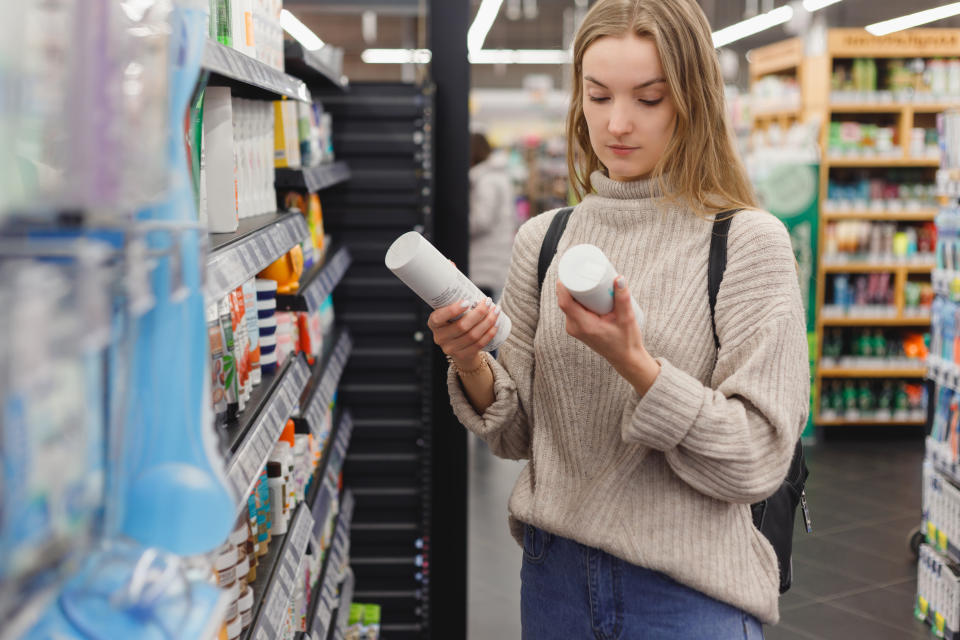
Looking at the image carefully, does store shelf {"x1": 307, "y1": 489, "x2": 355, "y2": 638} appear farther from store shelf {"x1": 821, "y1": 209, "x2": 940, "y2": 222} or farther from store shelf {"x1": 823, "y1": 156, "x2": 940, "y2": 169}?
store shelf {"x1": 823, "y1": 156, "x2": 940, "y2": 169}

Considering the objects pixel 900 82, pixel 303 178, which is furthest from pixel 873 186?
pixel 303 178

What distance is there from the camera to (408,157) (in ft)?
11.3

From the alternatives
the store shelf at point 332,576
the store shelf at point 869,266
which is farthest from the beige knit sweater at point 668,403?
the store shelf at point 869,266

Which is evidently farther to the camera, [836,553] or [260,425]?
[836,553]

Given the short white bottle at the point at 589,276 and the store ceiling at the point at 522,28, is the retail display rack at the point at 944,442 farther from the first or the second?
the store ceiling at the point at 522,28

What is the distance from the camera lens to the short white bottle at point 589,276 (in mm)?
1260

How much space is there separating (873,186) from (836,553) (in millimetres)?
3305

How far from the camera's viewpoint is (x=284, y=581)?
5.84 feet

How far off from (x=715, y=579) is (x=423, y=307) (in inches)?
81.1

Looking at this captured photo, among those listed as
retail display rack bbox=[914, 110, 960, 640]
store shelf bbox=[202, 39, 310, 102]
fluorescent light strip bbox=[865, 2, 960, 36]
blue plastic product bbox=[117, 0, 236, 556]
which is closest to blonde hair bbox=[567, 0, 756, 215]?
store shelf bbox=[202, 39, 310, 102]

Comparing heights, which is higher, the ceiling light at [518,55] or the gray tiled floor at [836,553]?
the ceiling light at [518,55]

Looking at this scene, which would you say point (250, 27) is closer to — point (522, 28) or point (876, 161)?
point (876, 161)

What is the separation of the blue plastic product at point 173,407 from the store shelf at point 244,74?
1.54 ft

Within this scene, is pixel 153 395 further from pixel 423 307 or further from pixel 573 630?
pixel 423 307
